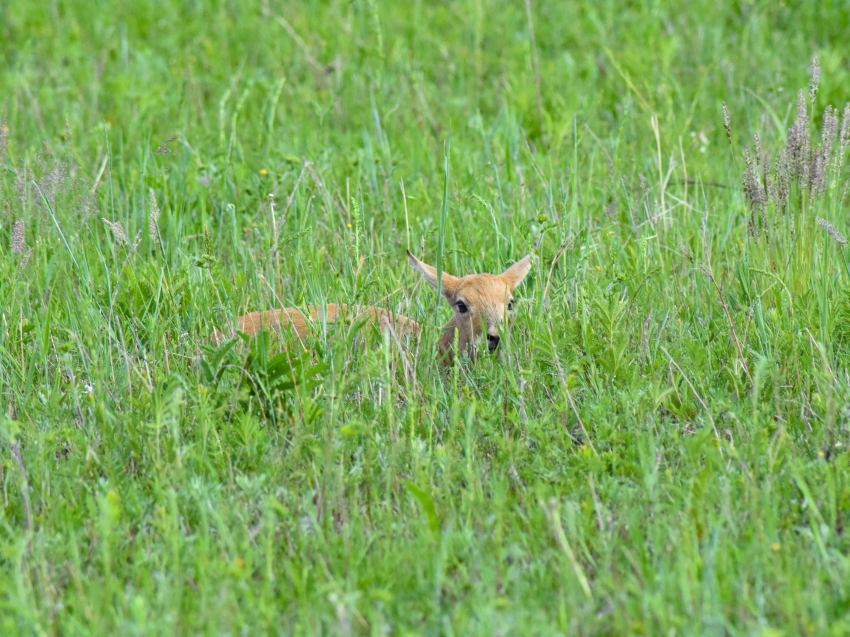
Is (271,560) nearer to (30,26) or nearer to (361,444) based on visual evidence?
(361,444)

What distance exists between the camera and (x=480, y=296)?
17.4ft

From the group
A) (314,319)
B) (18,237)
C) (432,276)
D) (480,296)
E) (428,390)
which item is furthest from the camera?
(480,296)

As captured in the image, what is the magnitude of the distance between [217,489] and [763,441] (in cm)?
172

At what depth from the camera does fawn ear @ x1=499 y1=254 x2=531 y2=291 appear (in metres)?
5.35

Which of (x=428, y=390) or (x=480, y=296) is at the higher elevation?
(x=428, y=390)

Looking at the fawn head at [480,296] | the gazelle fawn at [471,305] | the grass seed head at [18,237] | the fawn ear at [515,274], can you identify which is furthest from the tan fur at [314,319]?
the grass seed head at [18,237]

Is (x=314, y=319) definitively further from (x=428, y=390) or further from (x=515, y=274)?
(x=515, y=274)

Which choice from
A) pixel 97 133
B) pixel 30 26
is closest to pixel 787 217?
pixel 97 133

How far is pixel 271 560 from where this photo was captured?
291 cm

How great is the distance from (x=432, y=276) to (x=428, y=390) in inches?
43.1

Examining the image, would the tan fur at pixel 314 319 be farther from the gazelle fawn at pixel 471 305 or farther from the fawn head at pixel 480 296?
the fawn head at pixel 480 296

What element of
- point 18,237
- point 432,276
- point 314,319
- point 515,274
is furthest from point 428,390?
point 18,237

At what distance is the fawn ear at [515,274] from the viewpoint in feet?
17.5

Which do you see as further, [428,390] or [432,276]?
[432,276]
